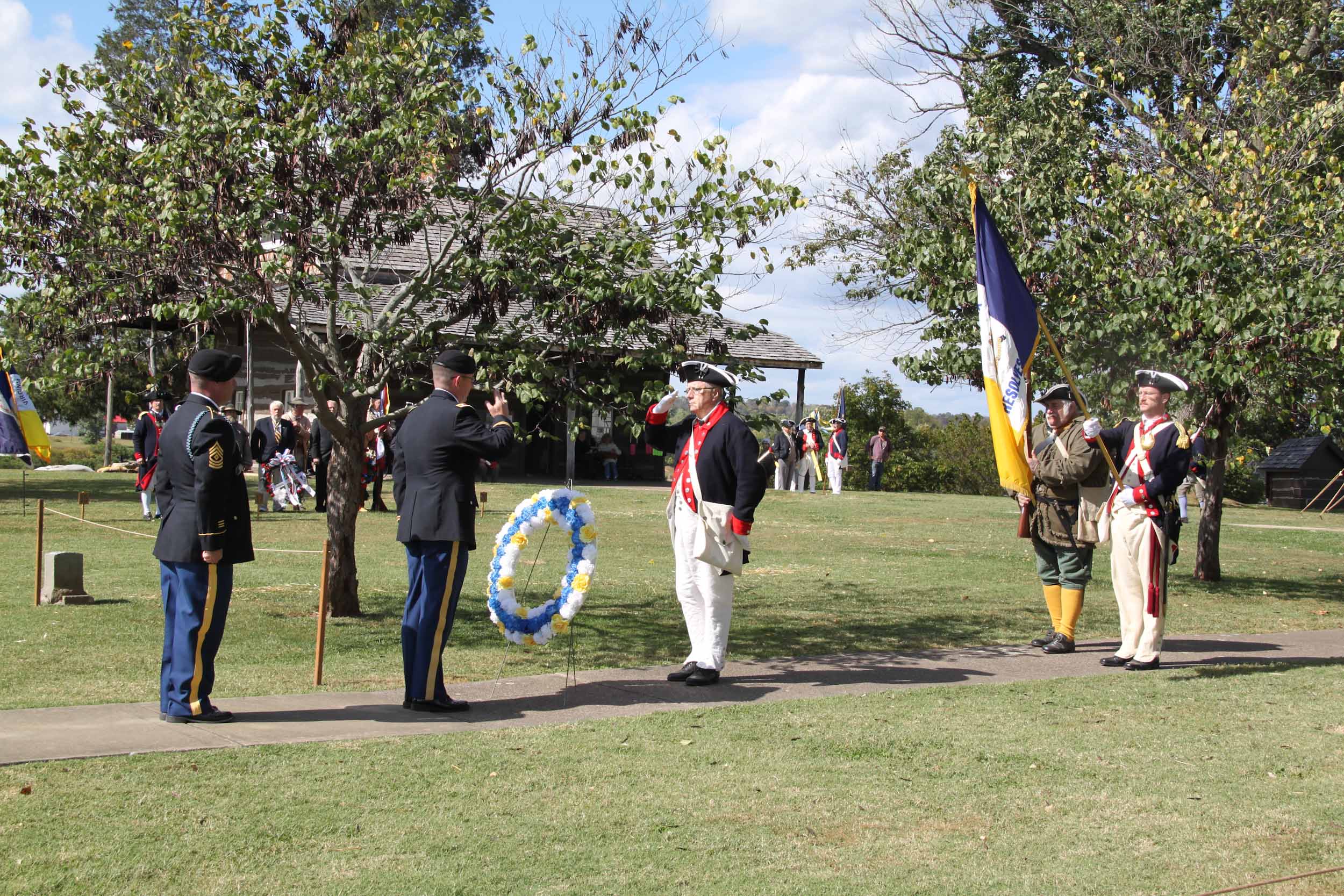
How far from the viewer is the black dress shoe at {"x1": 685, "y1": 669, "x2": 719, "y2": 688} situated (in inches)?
333

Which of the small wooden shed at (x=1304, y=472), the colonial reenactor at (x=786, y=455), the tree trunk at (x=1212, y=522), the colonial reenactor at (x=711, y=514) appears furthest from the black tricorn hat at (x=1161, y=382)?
the small wooden shed at (x=1304, y=472)

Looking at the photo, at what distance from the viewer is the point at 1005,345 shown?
30.1 ft

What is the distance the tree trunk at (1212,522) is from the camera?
15.2 m

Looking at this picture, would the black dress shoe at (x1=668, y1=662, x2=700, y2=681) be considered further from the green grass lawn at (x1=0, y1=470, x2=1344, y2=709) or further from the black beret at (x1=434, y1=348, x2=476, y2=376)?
the black beret at (x1=434, y1=348, x2=476, y2=376)

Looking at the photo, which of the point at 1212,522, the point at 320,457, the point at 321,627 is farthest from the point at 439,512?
the point at 320,457

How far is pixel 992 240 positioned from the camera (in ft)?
30.8

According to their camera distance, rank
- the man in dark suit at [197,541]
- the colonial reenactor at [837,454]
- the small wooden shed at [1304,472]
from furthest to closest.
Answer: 1. the small wooden shed at [1304,472]
2. the colonial reenactor at [837,454]
3. the man in dark suit at [197,541]

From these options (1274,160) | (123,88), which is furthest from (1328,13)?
(123,88)

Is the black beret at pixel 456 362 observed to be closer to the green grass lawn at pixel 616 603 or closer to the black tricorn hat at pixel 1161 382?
the green grass lawn at pixel 616 603

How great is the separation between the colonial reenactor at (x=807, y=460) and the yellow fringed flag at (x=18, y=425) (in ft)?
67.4

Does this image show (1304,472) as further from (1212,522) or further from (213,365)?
(213,365)

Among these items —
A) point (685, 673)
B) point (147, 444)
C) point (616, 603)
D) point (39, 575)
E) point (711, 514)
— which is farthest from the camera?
point (147, 444)

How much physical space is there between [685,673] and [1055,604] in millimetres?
3328

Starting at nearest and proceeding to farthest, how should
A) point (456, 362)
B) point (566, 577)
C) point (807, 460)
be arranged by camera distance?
point (456, 362)
point (566, 577)
point (807, 460)
